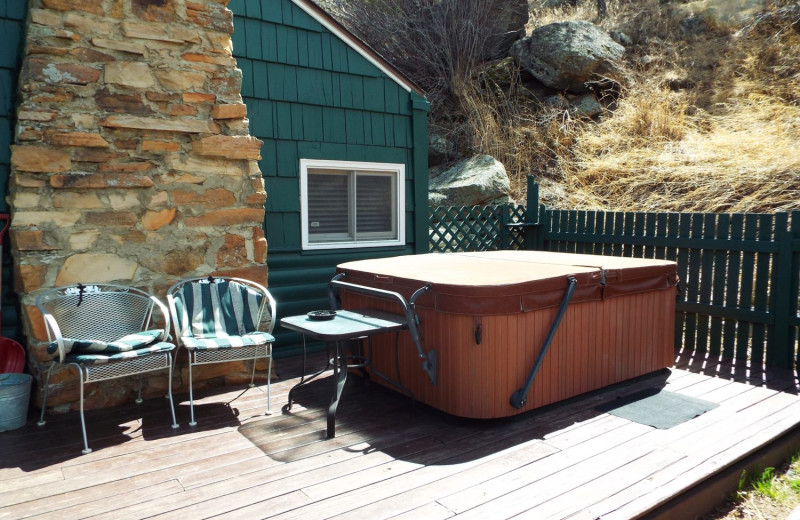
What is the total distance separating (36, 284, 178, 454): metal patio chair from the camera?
2.72 metres

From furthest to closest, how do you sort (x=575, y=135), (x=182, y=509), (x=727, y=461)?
(x=575, y=135)
(x=727, y=461)
(x=182, y=509)

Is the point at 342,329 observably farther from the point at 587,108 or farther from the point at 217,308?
the point at 587,108

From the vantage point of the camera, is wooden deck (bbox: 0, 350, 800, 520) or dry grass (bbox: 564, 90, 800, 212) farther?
dry grass (bbox: 564, 90, 800, 212)

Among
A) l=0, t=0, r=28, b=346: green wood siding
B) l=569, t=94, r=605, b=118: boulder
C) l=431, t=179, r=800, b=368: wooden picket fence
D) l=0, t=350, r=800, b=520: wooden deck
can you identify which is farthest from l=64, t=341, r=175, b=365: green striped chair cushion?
l=569, t=94, r=605, b=118: boulder

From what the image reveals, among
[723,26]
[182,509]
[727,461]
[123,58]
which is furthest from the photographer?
[723,26]

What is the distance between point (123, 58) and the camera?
10.7ft

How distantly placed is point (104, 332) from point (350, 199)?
2.24 m

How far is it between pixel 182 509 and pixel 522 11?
10111 millimetres

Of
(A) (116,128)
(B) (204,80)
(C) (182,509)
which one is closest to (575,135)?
(B) (204,80)

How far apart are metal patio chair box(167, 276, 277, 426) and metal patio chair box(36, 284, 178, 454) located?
0.14 metres

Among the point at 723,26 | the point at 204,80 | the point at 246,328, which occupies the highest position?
the point at 723,26

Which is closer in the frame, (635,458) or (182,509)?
(182,509)

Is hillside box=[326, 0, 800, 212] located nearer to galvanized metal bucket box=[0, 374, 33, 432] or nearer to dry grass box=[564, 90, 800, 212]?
dry grass box=[564, 90, 800, 212]

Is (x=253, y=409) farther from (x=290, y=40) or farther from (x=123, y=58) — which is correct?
(x=290, y=40)
